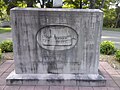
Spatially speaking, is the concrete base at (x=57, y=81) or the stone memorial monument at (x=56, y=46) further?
the concrete base at (x=57, y=81)

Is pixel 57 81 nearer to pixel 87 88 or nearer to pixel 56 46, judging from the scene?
pixel 87 88

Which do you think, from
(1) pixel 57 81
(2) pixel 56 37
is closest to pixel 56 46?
(2) pixel 56 37

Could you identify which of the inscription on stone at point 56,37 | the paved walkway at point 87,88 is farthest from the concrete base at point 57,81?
the inscription on stone at point 56,37

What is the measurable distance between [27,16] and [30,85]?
148 cm

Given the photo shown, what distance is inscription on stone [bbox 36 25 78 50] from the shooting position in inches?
133

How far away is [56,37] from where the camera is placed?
11.2 feet

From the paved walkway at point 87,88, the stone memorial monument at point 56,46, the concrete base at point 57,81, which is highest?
the stone memorial monument at point 56,46

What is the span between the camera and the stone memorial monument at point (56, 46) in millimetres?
3311

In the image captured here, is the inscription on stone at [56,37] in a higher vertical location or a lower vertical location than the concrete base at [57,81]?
higher

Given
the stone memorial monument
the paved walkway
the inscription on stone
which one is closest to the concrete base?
the stone memorial monument

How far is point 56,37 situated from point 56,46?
0.65 feet

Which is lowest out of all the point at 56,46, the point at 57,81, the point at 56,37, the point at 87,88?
the point at 87,88

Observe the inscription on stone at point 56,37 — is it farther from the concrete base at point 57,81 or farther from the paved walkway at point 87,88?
the paved walkway at point 87,88

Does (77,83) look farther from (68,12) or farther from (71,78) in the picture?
(68,12)
